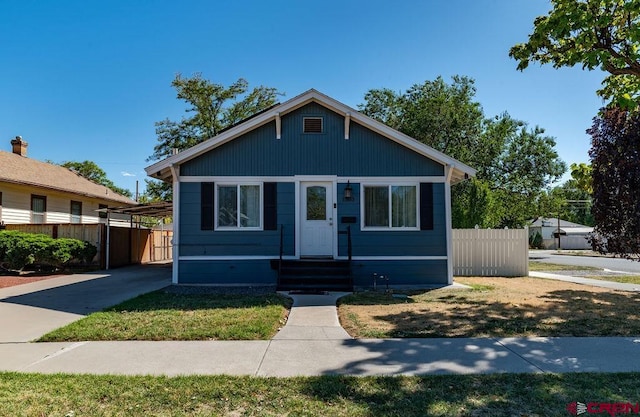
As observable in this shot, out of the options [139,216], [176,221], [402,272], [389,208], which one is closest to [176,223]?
[176,221]

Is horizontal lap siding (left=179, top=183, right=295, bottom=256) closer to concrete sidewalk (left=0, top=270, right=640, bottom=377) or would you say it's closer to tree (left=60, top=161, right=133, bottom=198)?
Result: concrete sidewalk (left=0, top=270, right=640, bottom=377)

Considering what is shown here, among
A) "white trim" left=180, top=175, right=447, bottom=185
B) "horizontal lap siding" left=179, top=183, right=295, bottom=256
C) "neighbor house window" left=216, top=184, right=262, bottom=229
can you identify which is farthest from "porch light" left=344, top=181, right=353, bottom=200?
"neighbor house window" left=216, top=184, right=262, bottom=229

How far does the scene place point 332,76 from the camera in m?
16.4

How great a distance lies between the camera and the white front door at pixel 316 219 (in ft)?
36.1

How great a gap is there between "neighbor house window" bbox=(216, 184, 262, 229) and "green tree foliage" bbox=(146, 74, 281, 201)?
18.2 meters

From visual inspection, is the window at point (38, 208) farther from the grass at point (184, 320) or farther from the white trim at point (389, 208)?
the white trim at point (389, 208)

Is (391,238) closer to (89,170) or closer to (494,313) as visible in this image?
(494,313)

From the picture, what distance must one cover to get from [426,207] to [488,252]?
462 cm

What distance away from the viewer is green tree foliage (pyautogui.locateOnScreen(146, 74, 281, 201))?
2803 cm

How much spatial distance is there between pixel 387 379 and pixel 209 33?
1376 centimetres

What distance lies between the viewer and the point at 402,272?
11.0 m

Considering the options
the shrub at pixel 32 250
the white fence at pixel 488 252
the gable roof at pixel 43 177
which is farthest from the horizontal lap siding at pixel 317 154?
the gable roof at pixel 43 177

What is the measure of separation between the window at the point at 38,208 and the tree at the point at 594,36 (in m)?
20.2

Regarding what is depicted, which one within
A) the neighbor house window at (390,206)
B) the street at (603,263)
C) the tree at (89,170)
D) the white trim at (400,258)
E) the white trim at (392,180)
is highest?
the tree at (89,170)
